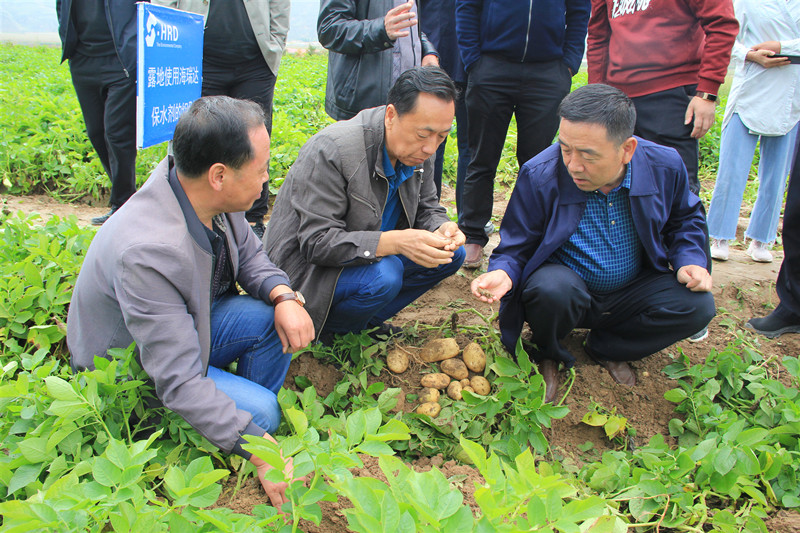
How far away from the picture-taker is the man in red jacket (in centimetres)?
279

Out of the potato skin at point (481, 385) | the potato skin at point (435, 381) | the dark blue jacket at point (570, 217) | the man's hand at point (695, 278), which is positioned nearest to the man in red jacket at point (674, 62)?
the dark blue jacket at point (570, 217)

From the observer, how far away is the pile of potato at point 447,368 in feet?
7.76

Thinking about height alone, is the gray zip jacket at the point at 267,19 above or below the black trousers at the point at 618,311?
above

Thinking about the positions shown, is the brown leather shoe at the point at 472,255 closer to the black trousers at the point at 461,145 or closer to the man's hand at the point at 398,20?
the black trousers at the point at 461,145

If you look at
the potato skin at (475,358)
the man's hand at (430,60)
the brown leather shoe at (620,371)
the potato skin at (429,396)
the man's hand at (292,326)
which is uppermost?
the man's hand at (430,60)

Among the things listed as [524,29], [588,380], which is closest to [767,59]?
[524,29]

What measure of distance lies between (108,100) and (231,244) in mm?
2206

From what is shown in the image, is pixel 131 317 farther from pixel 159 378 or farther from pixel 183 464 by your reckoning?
pixel 183 464

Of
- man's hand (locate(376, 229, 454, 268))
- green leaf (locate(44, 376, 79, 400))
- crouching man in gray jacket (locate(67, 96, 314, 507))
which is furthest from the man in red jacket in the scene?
green leaf (locate(44, 376, 79, 400))

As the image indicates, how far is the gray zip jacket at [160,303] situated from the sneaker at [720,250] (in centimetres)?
334

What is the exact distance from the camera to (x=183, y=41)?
2760mm

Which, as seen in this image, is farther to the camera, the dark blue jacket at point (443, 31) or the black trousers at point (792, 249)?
the dark blue jacket at point (443, 31)

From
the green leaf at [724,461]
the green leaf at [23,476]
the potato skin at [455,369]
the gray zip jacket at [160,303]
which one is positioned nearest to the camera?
the green leaf at [23,476]

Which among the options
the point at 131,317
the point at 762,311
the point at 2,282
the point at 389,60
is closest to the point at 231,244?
the point at 131,317
